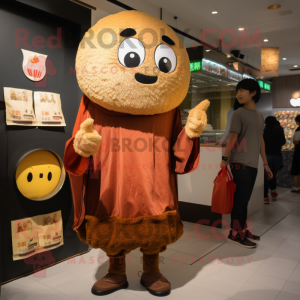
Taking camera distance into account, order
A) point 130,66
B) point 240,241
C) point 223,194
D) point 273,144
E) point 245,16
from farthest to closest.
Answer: point 273,144 < point 245,16 < point 240,241 < point 223,194 < point 130,66

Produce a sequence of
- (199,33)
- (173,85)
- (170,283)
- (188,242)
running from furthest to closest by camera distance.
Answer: (199,33) → (188,242) → (170,283) → (173,85)

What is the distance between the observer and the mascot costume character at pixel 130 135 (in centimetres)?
159

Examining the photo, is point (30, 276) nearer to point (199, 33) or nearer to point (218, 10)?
point (218, 10)

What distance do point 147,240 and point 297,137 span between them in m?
4.95

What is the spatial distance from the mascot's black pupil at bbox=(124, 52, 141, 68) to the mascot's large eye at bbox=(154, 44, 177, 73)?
0.11 meters

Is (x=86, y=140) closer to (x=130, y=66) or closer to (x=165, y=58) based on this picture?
(x=130, y=66)

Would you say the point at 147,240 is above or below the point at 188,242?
above

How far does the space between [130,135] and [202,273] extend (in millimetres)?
1292

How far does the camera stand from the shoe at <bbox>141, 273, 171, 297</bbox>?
6.27 ft

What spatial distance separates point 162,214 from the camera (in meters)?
1.71

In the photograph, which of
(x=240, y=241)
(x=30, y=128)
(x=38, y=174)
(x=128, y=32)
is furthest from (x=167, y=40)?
(x=240, y=241)

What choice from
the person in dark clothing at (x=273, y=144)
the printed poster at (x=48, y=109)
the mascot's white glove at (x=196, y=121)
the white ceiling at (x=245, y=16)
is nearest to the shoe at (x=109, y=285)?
the mascot's white glove at (x=196, y=121)

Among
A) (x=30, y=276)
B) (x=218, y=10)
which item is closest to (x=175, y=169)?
(x=30, y=276)

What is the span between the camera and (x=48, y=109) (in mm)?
2277
